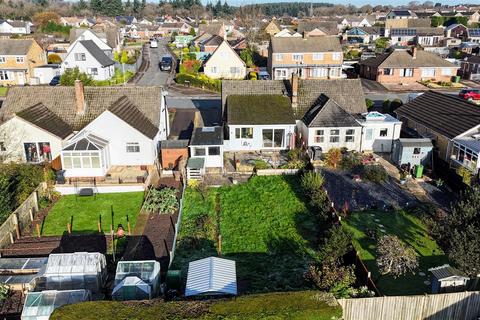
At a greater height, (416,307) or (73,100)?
(73,100)

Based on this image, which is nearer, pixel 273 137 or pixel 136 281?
pixel 136 281

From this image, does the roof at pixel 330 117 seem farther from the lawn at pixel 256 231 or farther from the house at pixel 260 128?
the lawn at pixel 256 231

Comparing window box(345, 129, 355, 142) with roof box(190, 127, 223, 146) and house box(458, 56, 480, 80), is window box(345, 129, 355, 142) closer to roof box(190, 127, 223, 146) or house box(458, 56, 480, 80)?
roof box(190, 127, 223, 146)

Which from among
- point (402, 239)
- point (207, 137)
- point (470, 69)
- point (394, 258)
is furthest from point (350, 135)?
point (470, 69)

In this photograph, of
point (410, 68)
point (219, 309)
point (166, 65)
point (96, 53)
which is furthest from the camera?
point (166, 65)

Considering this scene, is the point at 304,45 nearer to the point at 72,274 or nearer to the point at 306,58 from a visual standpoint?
the point at 306,58

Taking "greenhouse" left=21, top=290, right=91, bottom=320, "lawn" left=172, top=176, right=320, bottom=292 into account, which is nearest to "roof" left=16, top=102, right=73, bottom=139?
"lawn" left=172, top=176, right=320, bottom=292
